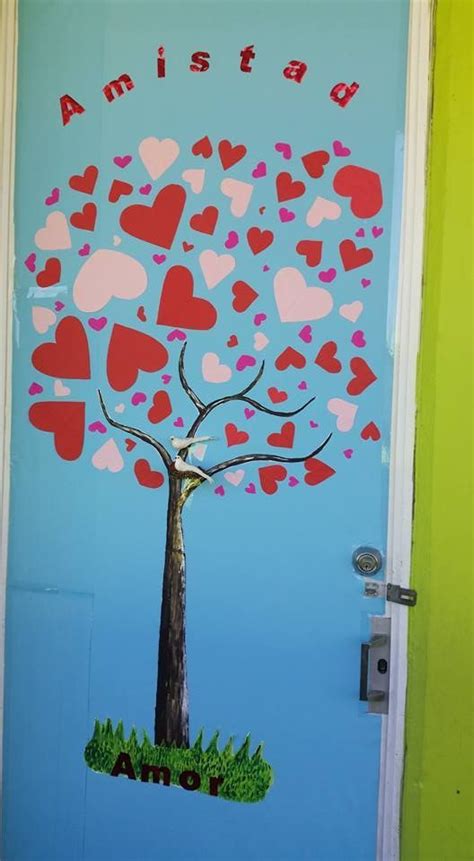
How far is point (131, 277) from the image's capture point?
1.98m

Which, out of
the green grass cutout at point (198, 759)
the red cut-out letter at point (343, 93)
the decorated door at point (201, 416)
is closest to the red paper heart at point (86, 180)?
the decorated door at point (201, 416)

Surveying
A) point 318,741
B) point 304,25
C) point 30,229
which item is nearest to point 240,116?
point 304,25

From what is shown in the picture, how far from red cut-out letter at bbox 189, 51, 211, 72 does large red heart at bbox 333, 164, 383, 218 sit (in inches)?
16.9

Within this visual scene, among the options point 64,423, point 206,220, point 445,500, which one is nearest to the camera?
point 445,500

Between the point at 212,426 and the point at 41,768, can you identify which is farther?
the point at 41,768

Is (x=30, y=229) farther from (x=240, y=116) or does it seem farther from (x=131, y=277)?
(x=240, y=116)

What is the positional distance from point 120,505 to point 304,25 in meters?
1.25

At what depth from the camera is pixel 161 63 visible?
1.95m

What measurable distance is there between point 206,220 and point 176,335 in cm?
29

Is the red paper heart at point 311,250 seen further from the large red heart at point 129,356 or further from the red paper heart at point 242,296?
the large red heart at point 129,356

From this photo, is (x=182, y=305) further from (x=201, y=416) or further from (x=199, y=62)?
(x=199, y=62)

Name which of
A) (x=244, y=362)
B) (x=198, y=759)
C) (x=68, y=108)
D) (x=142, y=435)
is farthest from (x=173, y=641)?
(x=68, y=108)

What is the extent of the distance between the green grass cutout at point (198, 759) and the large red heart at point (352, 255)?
1.19 metres

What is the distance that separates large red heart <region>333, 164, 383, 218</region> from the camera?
1.85 metres
